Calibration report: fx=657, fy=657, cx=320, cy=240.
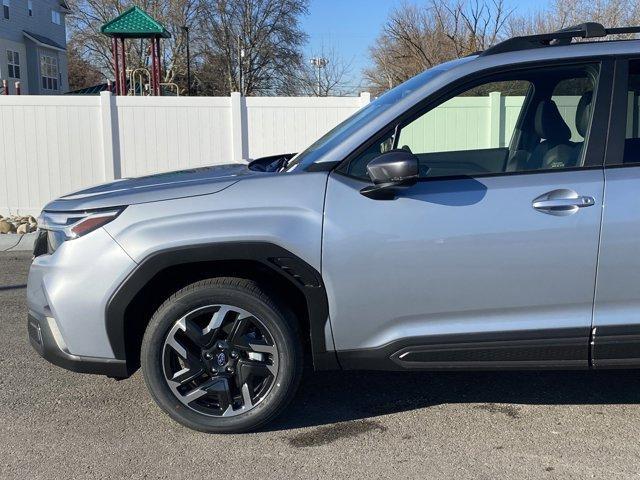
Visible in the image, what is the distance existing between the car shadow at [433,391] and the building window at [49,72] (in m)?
36.3

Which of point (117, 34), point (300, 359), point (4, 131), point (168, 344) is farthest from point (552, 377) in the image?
point (117, 34)

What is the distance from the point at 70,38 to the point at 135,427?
49014 millimetres

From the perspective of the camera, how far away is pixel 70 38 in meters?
46.9

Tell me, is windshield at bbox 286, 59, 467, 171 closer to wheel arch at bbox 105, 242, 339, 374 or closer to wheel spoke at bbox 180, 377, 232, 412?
wheel arch at bbox 105, 242, 339, 374

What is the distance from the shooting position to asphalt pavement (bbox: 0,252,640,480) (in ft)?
10.3

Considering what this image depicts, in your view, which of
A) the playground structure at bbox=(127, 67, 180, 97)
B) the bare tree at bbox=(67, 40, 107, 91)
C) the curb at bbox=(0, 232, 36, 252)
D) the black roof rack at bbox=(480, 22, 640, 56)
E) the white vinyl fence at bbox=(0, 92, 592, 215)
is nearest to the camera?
the black roof rack at bbox=(480, 22, 640, 56)

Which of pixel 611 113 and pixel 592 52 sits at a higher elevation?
pixel 592 52

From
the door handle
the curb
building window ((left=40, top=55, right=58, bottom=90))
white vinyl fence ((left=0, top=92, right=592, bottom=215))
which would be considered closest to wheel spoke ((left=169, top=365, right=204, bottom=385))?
the door handle

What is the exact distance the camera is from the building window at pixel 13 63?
32125 millimetres

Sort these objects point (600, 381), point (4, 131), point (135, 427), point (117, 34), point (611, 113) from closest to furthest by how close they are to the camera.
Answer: point (611, 113) → point (135, 427) → point (600, 381) → point (4, 131) → point (117, 34)

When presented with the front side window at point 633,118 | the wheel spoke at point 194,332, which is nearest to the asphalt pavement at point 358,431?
the wheel spoke at point 194,332

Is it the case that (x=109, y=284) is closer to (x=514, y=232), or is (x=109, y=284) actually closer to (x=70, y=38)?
(x=514, y=232)

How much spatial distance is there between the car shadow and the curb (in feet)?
19.9

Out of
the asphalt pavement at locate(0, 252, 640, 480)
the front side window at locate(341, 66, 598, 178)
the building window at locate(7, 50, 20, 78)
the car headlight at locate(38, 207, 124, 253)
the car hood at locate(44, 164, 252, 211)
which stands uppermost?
the building window at locate(7, 50, 20, 78)
